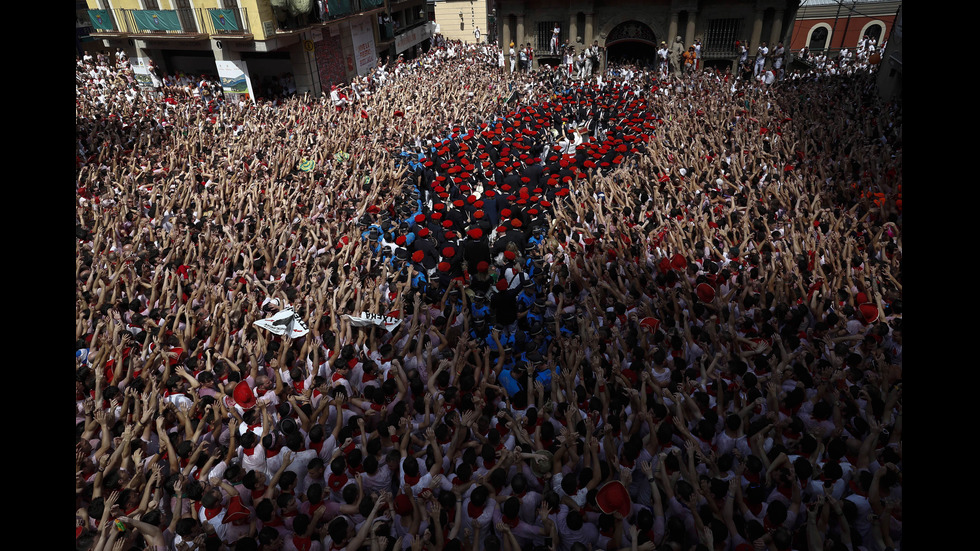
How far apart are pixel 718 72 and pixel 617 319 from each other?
74.3ft

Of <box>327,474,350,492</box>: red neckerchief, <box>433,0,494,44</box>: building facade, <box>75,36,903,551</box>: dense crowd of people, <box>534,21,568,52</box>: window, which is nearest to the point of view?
<box>75,36,903,551</box>: dense crowd of people

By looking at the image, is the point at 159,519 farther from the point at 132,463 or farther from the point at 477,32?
the point at 477,32

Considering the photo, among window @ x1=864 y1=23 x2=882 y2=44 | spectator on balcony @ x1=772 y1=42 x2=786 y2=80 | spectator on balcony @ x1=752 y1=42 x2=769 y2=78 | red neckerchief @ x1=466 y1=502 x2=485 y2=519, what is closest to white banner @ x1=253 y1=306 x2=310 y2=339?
red neckerchief @ x1=466 y1=502 x2=485 y2=519

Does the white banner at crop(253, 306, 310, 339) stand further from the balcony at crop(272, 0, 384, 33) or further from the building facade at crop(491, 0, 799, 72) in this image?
the building facade at crop(491, 0, 799, 72)

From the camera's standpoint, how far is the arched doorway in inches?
980

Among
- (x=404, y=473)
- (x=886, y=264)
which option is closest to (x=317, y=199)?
(x=404, y=473)

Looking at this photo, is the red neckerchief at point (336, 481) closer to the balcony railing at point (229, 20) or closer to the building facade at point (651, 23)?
the balcony railing at point (229, 20)

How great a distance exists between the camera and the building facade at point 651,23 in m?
22.1

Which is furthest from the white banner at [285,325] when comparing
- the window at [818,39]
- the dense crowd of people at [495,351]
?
the window at [818,39]

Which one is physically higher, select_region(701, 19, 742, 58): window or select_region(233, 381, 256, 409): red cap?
select_region(701, 19, 742, 58): window

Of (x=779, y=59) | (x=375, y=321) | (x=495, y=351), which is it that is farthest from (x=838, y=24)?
(x=375, y=321)

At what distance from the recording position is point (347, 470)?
169 inches

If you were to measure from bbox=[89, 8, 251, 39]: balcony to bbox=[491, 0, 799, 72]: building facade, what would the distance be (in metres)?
15.0

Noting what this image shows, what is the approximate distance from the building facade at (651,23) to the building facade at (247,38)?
8.16 meters
